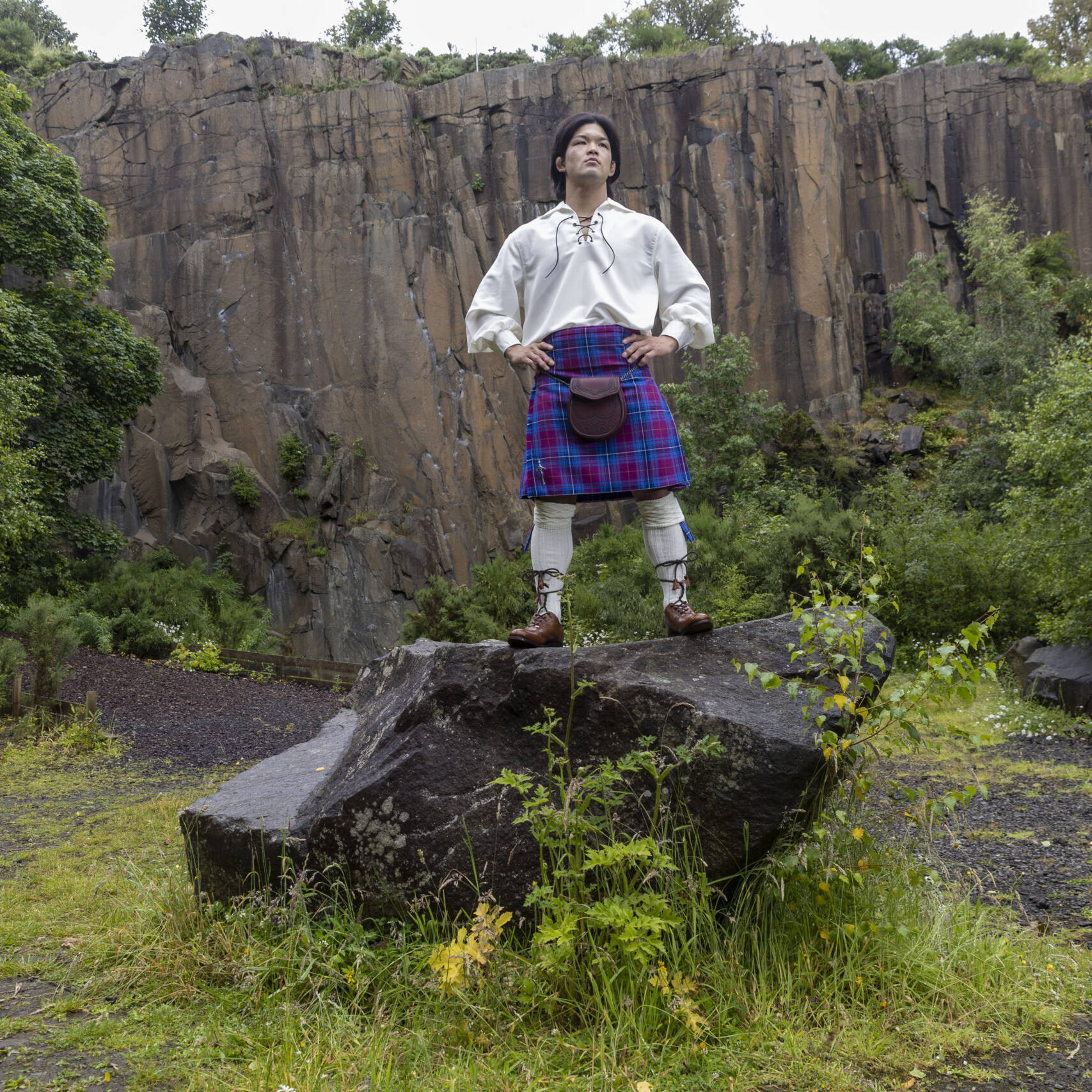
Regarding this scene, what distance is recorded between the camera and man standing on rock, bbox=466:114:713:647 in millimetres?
3529

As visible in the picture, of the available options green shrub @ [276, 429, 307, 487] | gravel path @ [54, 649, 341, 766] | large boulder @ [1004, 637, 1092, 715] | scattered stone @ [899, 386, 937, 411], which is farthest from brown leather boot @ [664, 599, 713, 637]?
scattered stone @ [899, 386, 937, 411]

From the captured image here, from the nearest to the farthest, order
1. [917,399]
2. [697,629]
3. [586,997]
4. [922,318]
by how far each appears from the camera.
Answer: [586,997] → [697,629] → [917,399] → [922,318]

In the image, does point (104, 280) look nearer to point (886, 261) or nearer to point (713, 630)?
point (886, 261)

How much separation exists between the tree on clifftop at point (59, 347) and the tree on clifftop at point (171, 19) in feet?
70.9

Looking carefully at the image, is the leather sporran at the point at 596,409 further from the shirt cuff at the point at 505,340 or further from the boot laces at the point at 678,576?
the boot laces at the point at 678,576

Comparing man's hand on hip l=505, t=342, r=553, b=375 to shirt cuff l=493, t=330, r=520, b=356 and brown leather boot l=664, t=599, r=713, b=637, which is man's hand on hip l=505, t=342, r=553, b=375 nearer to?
shirt cuff l=493, t=330, r=520, b=356

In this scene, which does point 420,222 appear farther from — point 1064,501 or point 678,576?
point 678,576

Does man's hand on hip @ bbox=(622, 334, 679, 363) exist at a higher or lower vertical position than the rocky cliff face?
lower

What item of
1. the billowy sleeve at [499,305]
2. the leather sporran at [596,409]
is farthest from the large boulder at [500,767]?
the billowy sleeve at [499,305]

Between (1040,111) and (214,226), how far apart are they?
875 inches

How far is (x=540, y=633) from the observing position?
133 inches

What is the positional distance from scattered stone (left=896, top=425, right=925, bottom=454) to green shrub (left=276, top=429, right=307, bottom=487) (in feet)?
45.9

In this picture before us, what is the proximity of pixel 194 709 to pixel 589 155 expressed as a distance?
819 centimetres

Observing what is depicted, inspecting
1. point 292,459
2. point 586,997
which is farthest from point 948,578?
point 292,459
